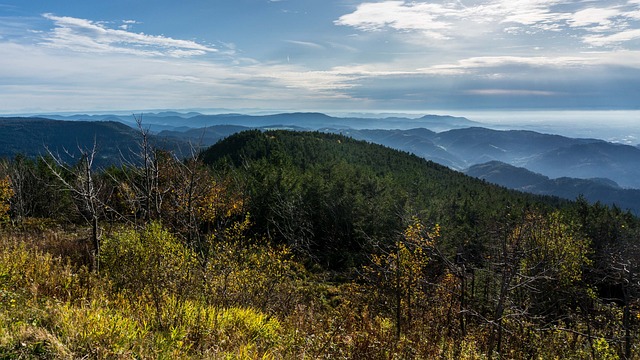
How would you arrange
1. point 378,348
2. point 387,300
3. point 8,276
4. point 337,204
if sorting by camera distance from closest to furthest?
point 378,348 < point 8,276 < point 387,300 < point 337,204

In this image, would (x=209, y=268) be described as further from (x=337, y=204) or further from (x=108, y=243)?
(x=337, y=204)

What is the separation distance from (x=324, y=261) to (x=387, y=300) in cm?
2635

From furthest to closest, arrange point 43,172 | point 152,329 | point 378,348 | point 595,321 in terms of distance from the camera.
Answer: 1. point 43,172
2. point 595,321
3. point 378,348
4. point 152,329

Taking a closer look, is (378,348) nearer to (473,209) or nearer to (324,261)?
(324,261)

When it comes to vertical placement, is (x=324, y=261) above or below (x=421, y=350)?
below

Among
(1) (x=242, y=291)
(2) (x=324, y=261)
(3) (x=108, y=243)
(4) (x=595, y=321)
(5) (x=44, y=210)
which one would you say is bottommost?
(2) (x=324, y=261)

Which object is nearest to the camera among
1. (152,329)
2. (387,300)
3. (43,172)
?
(152,329)

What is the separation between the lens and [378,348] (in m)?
7.26

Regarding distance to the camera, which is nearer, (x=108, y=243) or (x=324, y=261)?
(x=108, y=243)

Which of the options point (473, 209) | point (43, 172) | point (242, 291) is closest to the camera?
point (242, 291)

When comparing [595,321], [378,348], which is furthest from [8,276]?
[595,321]

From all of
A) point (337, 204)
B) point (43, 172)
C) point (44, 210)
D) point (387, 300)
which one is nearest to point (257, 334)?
point (387, 300)

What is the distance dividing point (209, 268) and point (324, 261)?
3195 cm

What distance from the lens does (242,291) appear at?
11.2 meters
